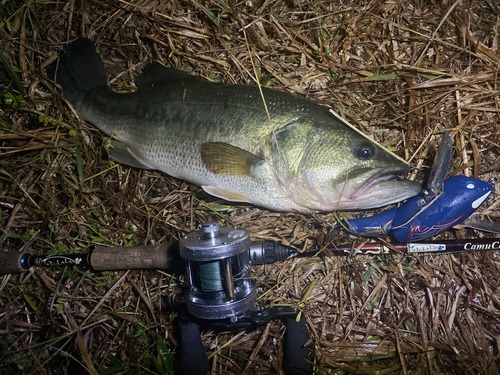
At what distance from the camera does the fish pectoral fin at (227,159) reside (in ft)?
6.05

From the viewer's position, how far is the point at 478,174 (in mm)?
2123

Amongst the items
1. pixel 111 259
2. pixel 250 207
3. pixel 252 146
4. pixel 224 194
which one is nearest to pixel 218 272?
pixel 224 194

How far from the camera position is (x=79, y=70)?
7.61ft

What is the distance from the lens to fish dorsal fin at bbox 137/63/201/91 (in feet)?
7.15

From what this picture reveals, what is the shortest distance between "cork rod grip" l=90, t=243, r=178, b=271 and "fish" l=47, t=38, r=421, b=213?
546mm

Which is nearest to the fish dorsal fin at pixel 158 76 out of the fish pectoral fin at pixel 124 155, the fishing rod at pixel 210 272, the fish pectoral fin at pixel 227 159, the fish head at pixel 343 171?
the fish pectoral fin at pixel 124 155

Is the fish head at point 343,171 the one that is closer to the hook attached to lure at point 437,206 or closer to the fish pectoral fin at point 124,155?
the hook attached to lure at point 437,206

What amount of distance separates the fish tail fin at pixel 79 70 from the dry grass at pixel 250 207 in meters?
0.13

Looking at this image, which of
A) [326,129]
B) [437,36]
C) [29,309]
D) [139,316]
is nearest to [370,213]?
[326,129]

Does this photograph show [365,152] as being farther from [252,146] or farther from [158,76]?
[158,76]

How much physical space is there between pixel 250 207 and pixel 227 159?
535 mm

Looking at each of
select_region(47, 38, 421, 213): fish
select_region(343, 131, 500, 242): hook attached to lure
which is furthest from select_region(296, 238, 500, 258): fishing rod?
select_region(47, 38, 421, 213): fish

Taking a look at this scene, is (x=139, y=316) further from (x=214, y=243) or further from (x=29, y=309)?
(x=214, y=243)

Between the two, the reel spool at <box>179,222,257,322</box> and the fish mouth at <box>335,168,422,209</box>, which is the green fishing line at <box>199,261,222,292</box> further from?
the fish mouth at <box>335,168,422,209</box>
